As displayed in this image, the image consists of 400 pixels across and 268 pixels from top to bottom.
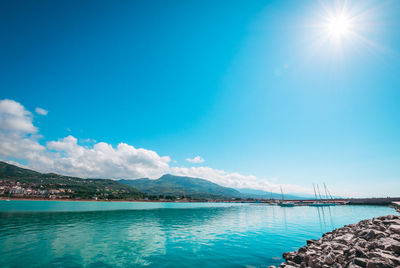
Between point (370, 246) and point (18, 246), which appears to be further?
point (18, 246)

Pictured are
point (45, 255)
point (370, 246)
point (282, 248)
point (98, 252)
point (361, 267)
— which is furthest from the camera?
point (282, 248)

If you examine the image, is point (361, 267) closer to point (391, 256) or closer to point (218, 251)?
point (391, 256)

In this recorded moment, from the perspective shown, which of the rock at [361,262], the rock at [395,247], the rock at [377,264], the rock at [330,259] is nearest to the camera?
the rock at [377,264]

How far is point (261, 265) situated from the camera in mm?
17328

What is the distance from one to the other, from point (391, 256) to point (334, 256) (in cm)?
385

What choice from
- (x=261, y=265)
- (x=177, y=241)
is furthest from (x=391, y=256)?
(x=177, y=241)

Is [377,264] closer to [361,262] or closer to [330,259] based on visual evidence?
[361,262]

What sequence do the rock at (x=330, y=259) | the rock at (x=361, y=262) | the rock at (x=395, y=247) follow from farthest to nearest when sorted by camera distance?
the rock at (x=330, y=259)
the rock at (x=395, y=247)
the rock at (x=361, y=262)

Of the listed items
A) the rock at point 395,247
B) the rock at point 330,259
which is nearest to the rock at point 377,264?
the rock at point 395,247

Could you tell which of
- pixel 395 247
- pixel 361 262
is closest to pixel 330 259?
pixel 361 262

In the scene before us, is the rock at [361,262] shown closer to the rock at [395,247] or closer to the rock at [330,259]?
the rock at [330,259]

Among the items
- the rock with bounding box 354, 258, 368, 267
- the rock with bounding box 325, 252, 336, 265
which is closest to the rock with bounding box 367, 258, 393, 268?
the rock with bounding box 354, 258, 368, 267

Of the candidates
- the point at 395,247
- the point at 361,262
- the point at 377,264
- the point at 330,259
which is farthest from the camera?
the point at 330,259

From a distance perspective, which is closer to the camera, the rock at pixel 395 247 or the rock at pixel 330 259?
the rock at pixel 395 247
